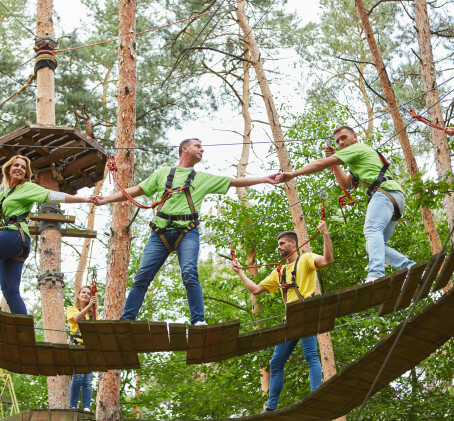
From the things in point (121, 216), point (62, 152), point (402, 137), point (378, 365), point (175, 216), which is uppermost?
point (402, 137)

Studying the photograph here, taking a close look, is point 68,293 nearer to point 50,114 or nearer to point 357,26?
point 50,114

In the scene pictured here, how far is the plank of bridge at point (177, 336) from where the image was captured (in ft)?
17.2

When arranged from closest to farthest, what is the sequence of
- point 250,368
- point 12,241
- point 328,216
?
point 12,241 → point 250,368 → point 328,216

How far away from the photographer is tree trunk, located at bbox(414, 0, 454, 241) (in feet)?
33.6

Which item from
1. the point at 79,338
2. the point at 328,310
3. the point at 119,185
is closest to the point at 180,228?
the point at 119,185

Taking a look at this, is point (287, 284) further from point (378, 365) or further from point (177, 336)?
point (177, 336)

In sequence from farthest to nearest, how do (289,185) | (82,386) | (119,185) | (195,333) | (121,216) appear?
(289,185), (82,386), (121,216), (119,185), (195,333)

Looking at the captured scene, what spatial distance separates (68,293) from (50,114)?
1052 cm

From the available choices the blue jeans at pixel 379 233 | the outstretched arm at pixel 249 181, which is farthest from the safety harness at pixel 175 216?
the blue jeans at pixel 379 233

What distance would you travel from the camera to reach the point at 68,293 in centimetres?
1970

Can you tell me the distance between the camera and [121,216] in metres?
7.59

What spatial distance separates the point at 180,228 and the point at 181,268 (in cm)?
33

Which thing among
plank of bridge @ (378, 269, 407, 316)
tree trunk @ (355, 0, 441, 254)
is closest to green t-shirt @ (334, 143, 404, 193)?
plank of bridge @ (378, 269, 407, 316)

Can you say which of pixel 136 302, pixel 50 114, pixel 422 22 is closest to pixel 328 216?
pixel 422 22
